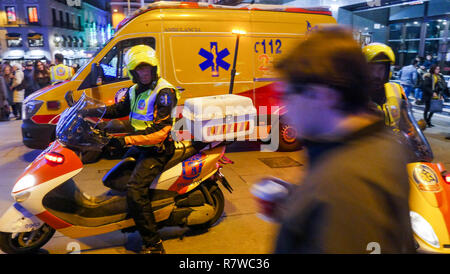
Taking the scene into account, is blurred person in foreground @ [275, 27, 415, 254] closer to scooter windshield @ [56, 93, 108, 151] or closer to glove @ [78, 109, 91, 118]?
scooter windshield @ [56, 93, 108, 151]

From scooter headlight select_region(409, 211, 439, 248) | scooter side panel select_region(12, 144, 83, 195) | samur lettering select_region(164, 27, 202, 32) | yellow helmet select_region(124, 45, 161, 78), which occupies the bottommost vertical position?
scooter headlight select_region(409, 211, 439, 248)

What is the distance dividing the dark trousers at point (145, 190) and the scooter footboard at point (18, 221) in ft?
2.66

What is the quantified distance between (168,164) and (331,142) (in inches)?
→ 97.2

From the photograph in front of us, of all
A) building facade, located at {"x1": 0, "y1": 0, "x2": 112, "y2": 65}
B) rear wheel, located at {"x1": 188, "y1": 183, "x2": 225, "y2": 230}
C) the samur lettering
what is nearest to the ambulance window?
the samur lettering

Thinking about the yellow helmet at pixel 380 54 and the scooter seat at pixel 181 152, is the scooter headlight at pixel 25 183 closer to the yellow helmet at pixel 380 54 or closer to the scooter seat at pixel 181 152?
the scooter seat at pixel 181 152

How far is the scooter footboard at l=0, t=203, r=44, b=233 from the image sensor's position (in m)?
2.92

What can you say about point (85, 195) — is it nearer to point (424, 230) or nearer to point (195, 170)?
point (195, 170)

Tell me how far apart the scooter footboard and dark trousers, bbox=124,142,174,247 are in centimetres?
81

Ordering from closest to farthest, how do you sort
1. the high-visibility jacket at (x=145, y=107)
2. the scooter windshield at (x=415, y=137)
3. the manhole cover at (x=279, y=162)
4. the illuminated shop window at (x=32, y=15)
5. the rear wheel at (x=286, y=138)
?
the scooter windshield at (x=415, y=137)
the high-visibility jacket at (x=145, y=107)
the manhole cover at (x=279, y=162)
the rear wheel at (x=286, y=138)
the illuminated shop window at (x=32, y=15)

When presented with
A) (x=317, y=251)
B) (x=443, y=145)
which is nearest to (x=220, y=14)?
(x=443, y=145)

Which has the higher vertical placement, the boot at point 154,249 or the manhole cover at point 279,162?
the boot at point 154,249

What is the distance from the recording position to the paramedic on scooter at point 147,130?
299 centimetres

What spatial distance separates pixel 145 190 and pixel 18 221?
1084 millimetres

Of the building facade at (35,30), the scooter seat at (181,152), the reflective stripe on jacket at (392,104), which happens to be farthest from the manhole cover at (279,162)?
the building facade at (35,30)
